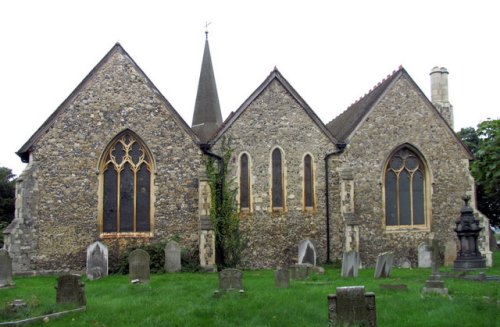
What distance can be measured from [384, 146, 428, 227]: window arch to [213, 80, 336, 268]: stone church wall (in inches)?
113

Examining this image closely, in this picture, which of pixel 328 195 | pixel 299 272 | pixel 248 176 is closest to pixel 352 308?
pixel 299 272

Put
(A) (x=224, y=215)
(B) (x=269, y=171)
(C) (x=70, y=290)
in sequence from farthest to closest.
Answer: (B) (x=269, y=171) → (A) (x=224, y=215) → (C) (x=70, y=290)

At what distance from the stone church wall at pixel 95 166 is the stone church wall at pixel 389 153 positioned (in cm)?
676

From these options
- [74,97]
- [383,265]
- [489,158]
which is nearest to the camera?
[383,265]

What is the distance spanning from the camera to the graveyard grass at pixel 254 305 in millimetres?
10133

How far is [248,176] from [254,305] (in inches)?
429

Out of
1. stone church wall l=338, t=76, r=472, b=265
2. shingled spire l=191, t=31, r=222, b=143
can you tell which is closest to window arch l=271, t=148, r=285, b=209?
stone church wall l=338, t=76, r=472, b=265

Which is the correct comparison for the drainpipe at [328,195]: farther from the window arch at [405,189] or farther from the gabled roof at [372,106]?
the window arch at [405,189]

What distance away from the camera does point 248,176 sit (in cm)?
2216

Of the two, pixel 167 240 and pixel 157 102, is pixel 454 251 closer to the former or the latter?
pixel 167 240

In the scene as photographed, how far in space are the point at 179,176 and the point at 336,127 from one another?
353 inches

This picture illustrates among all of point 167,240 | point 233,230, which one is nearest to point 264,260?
point 233,230

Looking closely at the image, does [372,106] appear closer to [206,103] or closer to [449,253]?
[449,253]

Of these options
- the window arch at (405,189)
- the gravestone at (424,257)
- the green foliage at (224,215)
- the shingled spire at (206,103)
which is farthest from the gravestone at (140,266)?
the shingled spire at (206,103)
